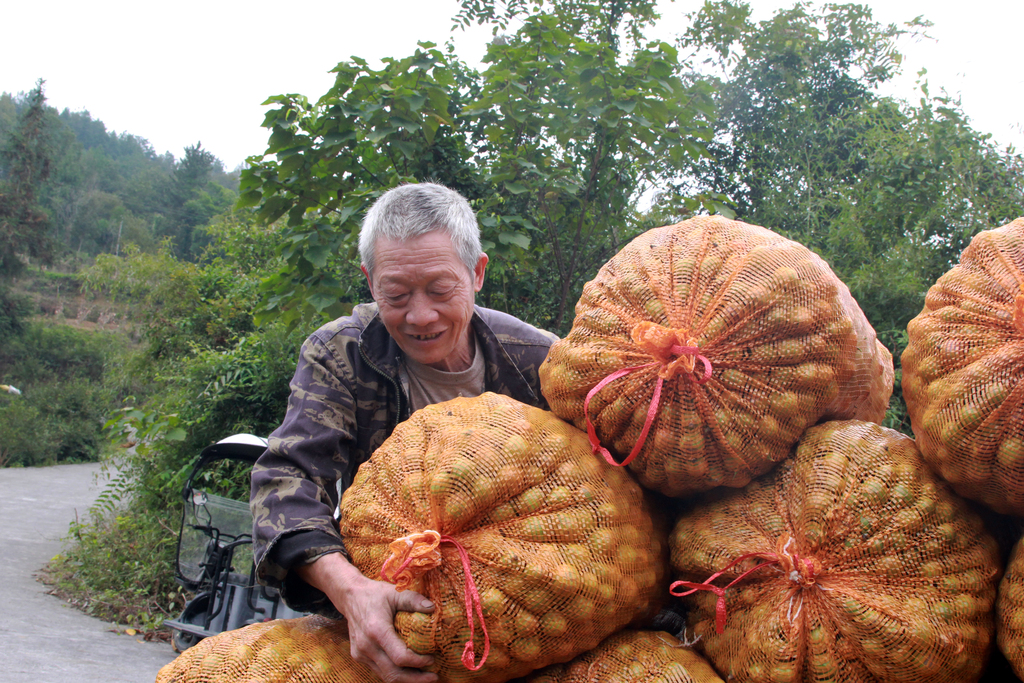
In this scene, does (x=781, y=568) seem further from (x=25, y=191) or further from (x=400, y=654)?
(x=25, y=191)

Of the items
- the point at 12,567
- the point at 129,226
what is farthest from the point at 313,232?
the point at 129,226

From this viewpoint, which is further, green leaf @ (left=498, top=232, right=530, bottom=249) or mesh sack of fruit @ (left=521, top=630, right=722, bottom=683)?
green leaf @ (left=498, top=232, right=530, bottom=249)

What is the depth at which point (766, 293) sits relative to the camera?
1199 mm

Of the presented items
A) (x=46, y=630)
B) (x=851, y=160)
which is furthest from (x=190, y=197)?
(x=851, y=160)

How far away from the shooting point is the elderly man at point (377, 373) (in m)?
1.56

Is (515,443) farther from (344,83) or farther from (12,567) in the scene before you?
(12,567)

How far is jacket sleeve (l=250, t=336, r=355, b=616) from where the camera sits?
1548 mm

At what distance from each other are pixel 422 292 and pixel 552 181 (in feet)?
8.86

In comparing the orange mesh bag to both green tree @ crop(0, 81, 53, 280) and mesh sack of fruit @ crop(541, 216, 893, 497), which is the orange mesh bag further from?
green tree @ crop(0, 81, 53, 280)

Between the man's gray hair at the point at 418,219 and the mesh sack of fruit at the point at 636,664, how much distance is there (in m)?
1.16

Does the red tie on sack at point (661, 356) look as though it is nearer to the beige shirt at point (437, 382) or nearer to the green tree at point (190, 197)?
the beige shirt at point (437, 382)

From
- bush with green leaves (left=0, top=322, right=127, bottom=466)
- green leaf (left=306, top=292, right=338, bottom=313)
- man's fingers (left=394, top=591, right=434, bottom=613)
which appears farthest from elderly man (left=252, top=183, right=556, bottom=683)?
bush with green leaves (left=0, top=322, right=127, bottom=466)

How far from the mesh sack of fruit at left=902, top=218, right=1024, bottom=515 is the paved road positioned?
5.74 metres

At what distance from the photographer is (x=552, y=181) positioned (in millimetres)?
4434
